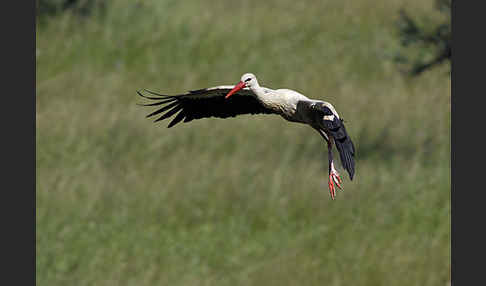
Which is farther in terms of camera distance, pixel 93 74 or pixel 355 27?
pixel 355 27

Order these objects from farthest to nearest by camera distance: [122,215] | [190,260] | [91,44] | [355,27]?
[355,27] < [91,44] < [122,215] < [190,260]

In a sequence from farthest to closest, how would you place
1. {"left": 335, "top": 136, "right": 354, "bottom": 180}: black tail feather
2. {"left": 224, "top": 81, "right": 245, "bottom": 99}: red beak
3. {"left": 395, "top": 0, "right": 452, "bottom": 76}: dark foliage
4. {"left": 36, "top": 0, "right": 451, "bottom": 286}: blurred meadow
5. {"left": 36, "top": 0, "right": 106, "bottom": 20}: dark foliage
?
{"left": 36, "top": 0, "right": 106, "bottom": 20}: dark foliage < {"left": 395, "top": 0, "right": 452, "bottom": 76}: dark foliage < {"left": 36, "top": 0, "right": 451, "bottom": 286}: blurred meadow < {"left": 224, "top": 81, "right": 245, "bottom": 99}: red beak < {"left": 335, "top": 136, "right": 354, "bottom": 180}: black tail feather

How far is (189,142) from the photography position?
18.7 m

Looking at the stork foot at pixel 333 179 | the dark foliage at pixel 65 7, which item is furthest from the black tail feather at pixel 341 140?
the dark foliage at pixel 65 7

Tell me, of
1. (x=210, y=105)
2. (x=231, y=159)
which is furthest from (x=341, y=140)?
(x=231, y=159)

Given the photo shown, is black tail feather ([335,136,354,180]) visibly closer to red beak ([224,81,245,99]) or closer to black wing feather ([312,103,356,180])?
black wing feather ([312,103,356,180])

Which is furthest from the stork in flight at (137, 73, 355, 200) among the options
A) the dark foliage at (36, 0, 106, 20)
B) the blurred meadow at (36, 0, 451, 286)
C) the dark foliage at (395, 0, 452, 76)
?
the dark foliage at (36, 0, 106, 20)

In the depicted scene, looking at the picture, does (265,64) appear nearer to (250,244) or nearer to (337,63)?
(337,63)

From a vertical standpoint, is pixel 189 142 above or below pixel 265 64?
below

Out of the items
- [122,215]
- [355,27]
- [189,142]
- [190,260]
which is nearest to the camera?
[190,260]

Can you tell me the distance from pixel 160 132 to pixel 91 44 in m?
5.85

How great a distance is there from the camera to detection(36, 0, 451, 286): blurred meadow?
1498cm

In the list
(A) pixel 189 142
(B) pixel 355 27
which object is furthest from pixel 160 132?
(B) pixel 355 27

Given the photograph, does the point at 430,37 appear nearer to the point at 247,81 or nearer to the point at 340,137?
the point at 247,81
